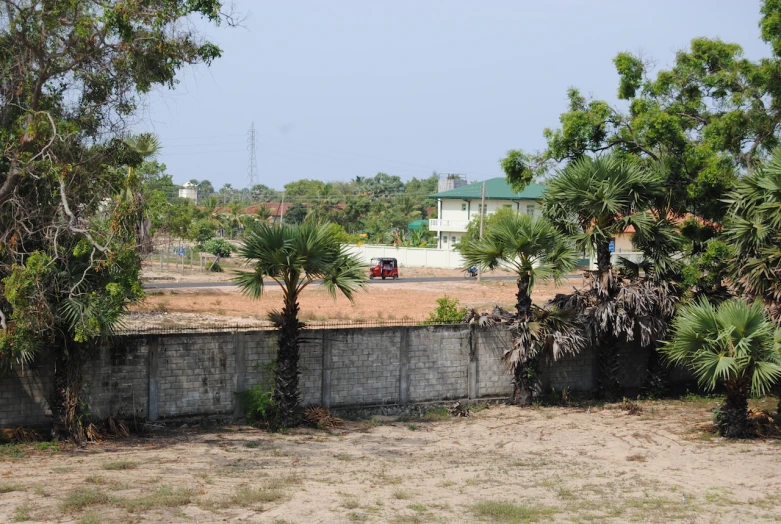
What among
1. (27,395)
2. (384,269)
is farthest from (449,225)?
(27,395)

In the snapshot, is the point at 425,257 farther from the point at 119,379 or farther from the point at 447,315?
the point at 119,379

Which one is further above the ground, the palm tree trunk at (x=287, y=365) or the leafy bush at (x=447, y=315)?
the leafy bush at (x=447, y=315)

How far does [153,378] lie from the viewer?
54.2ft

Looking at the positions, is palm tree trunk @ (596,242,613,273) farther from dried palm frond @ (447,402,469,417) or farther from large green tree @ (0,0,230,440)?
large green tree @ (0,0,230,440)

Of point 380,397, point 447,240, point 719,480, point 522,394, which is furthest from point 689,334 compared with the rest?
point 447,240

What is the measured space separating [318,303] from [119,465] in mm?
24280

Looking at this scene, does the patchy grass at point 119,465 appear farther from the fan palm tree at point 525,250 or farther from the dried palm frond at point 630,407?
the dried palm frond at point 630,407

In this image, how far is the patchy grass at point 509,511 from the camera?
1145 centimetres

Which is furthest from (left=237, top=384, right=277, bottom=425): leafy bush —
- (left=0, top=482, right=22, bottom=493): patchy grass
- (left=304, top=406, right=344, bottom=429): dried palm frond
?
(left=0, top=482, right=22, bottom=493): patchy grass

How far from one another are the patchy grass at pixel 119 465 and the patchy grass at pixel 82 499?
1.46 m

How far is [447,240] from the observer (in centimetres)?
8694

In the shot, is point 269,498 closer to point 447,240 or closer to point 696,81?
point 696,81

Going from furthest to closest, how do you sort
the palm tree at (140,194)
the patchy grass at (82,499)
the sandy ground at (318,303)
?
the sandy ground at (318,303) < the palm tree at (140,194) < the patchy grass at (82,499)

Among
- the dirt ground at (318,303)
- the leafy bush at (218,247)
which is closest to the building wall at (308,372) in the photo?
the dirt ground at (318,303)
